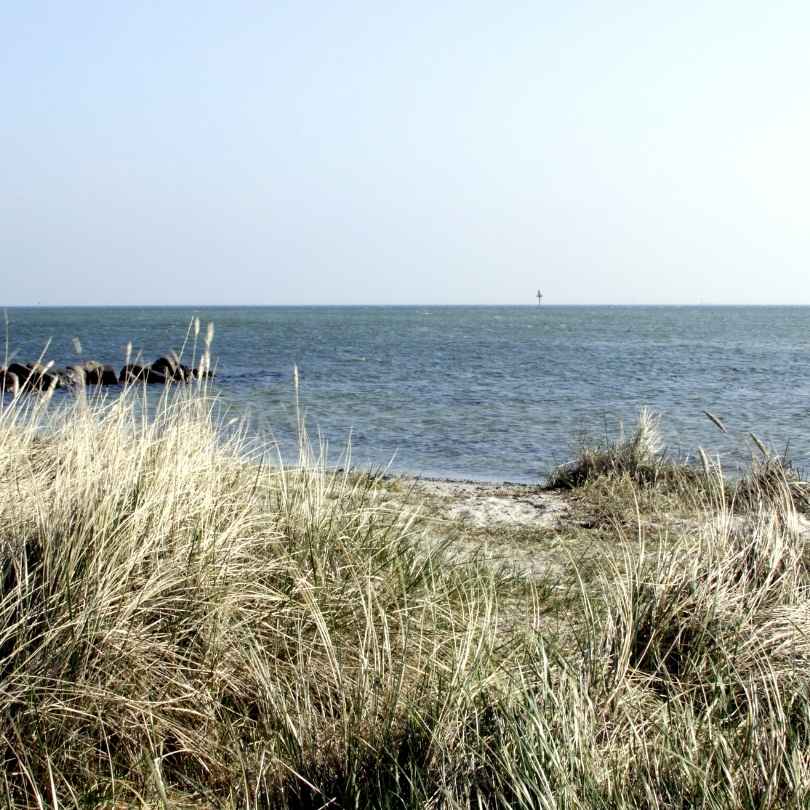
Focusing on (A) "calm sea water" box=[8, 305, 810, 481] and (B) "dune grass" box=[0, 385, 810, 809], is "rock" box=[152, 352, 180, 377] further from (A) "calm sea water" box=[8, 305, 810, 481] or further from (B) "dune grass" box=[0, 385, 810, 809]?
(B) "dune grass" box=[0, 385, 810, 809]

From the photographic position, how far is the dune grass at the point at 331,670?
2.83 metres

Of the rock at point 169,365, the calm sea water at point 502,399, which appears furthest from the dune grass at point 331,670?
the calm sea water at point 502,399

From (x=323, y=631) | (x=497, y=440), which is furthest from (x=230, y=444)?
A: (x=497, y=440)

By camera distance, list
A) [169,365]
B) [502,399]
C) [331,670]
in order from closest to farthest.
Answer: [331,670] < [169,365] < [502,399]

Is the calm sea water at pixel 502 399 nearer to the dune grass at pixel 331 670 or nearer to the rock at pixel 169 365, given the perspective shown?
the rock at pixel 169 365

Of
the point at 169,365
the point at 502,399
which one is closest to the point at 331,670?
the point at 169,365

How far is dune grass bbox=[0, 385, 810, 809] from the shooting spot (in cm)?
283

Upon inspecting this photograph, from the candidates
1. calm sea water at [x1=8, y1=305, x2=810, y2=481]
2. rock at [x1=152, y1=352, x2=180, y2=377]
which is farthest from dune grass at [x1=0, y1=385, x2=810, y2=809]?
calm sea water at [x1=8, y1=305, x2=810, y2=481]

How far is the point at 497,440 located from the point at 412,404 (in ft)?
21.5

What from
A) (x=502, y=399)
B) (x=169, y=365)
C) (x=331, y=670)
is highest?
(x=169, y=365)

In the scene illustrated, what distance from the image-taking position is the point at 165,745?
11.2 feet

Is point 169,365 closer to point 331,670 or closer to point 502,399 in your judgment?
point 331,670

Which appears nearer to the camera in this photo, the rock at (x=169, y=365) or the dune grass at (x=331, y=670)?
the dune grass at (x=331, y=670)

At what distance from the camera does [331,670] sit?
363cm
